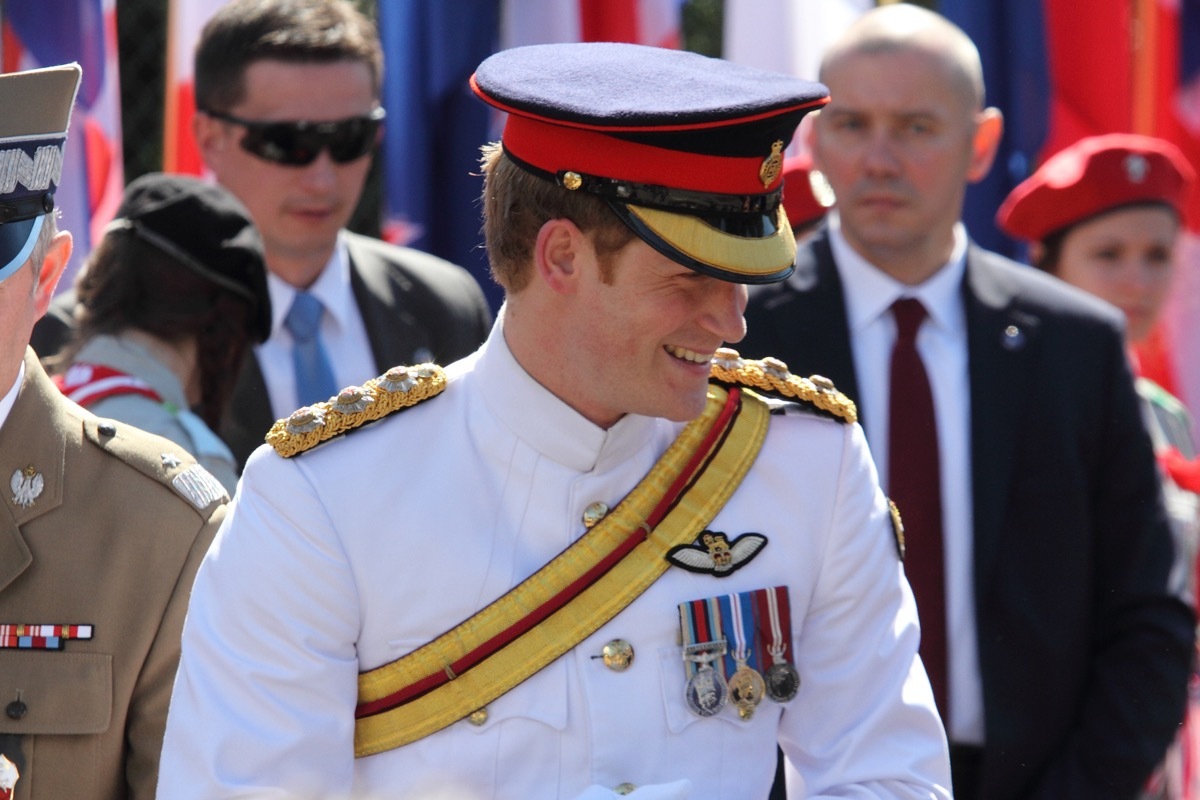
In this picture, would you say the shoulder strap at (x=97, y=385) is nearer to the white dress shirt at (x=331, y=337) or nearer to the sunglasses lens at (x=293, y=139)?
the white dress shirt at (x=331, y=337)

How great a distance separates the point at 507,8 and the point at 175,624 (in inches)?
157

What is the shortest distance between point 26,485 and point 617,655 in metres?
1.00

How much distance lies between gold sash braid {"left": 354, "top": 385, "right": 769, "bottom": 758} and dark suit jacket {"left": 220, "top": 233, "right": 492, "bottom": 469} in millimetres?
2171

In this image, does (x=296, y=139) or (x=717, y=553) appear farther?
(x=296, y=139)

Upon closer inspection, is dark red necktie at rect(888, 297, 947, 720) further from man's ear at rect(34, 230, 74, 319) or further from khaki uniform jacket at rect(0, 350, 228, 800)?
man's ear at rect(34, 230, 74, 319)

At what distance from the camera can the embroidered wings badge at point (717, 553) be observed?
2.83 metres

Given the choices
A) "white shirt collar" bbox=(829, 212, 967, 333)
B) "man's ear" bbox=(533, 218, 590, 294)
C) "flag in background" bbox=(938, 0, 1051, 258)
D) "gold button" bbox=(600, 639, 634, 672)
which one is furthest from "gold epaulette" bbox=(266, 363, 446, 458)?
"flag in background" bbox=(938, 0, 1051, 258)

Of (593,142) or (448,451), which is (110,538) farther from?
(593,142)

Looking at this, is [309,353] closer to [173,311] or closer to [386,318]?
[386,318]

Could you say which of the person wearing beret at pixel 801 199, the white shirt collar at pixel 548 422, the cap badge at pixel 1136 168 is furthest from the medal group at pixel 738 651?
the cap badge at pixel 1136 168

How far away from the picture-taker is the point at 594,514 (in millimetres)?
2863

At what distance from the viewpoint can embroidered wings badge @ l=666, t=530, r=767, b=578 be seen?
2834 mm

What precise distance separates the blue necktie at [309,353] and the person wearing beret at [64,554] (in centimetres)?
170

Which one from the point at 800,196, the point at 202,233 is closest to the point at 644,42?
the point at 800,196
